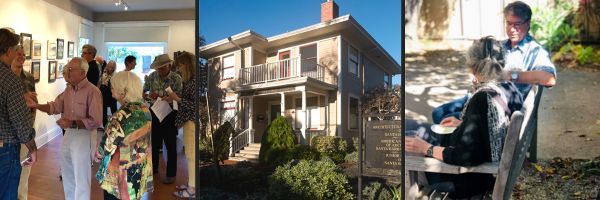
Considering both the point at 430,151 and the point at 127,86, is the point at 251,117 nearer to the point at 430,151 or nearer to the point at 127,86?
the point at 127,86

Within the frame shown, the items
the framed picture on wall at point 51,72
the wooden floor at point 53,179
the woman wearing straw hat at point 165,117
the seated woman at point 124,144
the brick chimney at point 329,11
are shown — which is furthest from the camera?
the woman wearing straw hat at point 165,117

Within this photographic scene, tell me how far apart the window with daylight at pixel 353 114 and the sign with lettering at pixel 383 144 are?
8 cm

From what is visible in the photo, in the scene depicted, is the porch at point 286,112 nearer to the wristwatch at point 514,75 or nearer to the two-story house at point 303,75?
the two-story house at point 303,75

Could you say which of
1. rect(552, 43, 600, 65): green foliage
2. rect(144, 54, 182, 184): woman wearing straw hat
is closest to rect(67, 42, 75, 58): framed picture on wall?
rect(144, 54, 182, 184): woman wearing straw hat

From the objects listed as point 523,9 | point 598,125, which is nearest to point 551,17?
point 523,9

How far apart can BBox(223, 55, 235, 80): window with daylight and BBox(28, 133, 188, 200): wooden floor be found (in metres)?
0.89

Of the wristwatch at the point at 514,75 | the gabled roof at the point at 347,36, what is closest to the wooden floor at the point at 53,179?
the gabled roof at the point at 347,36

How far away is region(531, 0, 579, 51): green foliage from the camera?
2.92 meters

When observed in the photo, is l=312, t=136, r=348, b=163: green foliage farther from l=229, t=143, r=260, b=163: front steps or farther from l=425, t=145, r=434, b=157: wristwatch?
l=425, t=145, r=434, b=157: wristwatch

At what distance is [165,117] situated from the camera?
373cm

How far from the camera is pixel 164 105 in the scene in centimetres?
369

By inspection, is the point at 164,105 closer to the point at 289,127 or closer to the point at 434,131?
the point at 289,127

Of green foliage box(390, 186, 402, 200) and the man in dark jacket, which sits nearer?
green foliage box(390, 186, 402, 200)

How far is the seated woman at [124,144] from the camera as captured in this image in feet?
10.1
